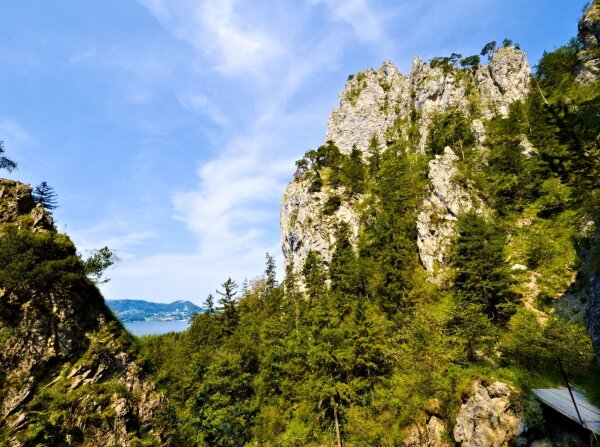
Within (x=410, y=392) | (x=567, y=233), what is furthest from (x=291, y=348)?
(x=567, y=233)

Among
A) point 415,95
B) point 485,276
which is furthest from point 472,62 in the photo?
point 485,276

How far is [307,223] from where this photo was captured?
66.9 m

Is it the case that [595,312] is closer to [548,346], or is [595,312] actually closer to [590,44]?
[548,346]

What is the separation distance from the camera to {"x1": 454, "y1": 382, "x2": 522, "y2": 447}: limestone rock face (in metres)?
19.6

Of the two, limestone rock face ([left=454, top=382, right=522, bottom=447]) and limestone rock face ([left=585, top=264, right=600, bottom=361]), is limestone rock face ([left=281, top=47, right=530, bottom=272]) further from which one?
limestone rock face ([left=585, top=264, right=600, bottom=361])

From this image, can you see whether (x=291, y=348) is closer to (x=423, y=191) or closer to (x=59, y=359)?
Result: (x=59, y=359)

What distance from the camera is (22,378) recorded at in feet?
41.8

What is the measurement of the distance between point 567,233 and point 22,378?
163 ft

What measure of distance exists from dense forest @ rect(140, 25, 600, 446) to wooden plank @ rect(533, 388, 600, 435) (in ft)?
2.85

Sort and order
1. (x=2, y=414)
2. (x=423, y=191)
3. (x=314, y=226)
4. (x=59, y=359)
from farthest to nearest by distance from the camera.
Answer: (x=314, y=226) → (x=423, y=191) → (x=59, y=359) → (x=2, y=414)

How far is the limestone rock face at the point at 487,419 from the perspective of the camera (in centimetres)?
1964

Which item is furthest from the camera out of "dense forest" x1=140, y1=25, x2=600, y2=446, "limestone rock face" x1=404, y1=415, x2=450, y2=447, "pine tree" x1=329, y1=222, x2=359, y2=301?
"pine tree" x1=329, y1=222, x2=359, y2=301

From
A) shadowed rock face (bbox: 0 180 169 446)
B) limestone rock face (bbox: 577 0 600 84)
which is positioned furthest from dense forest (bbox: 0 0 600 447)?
limestone rock face (bbox: 577 0 600 84)

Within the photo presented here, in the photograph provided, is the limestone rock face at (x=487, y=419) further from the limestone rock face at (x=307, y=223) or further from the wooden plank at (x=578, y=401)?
the limestone rock face at (x=307, y=223)
